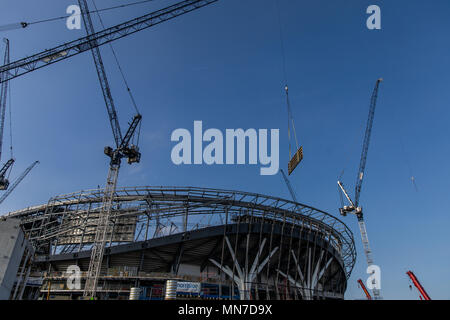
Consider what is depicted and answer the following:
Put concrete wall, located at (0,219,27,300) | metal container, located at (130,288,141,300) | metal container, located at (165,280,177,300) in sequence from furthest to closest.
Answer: metal container, located at (165,280,177,300)
metal container, located at (130,288,141,300)
concrete wall, located at (0,219,27,300)

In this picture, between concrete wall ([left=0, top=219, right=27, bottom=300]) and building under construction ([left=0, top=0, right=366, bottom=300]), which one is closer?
concrete wall ([left=0, top=219, right=27, bottom=300])

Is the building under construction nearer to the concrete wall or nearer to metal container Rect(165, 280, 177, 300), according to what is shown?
metal container Rect(165, 280, 177, 300)

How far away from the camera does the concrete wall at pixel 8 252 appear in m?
21.0

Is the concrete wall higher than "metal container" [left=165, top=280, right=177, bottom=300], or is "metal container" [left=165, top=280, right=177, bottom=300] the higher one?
"metal container" [left=165, top=280, right=177, bottom=300]

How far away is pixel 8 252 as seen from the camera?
2169 centimetres

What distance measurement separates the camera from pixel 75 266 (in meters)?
56.7

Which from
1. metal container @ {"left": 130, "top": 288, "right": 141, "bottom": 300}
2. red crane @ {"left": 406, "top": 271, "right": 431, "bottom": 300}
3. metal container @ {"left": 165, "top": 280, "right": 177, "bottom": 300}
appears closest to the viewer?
red crane @ {"left": 406, "top": 271, "right": 431, "bottom": 300}

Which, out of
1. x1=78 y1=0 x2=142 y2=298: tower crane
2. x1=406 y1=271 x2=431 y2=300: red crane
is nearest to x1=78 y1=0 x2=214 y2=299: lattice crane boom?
x1=78 y1=0 x2=142 y2=298: tower crane

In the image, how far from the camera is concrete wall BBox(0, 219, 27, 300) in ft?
68.9

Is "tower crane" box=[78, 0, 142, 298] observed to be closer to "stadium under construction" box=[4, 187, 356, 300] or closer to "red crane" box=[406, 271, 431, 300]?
"stadium under construction" box=[4, 187, 356, 300]

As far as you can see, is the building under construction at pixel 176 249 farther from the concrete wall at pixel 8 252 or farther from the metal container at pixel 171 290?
the concrete wall at pixel 8 252
